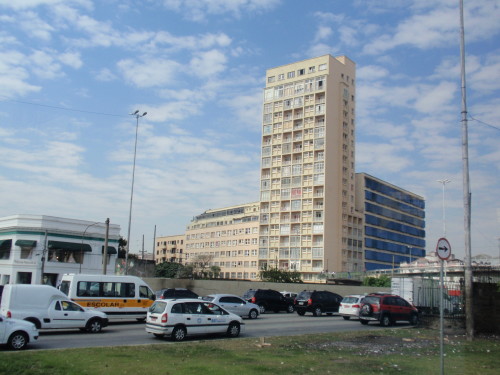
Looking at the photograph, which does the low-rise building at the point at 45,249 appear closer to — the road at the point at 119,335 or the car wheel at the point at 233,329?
the road at the point at 119,335

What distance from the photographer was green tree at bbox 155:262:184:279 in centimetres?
9374

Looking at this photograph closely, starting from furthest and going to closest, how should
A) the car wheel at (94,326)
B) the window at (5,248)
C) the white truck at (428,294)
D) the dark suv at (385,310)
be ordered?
the window at (5,248), the dark suv at (385,310), the white truck at (428,294), the car wheel at (94,326)

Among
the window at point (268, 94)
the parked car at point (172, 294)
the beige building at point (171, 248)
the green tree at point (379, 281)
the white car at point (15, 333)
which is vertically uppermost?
the window at point (268, 94)

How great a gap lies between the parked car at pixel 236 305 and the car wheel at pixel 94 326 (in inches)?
411

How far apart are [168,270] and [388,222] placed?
48.5 m

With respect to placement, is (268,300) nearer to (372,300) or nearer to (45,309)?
(372,300)

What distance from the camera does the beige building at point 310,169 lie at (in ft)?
302

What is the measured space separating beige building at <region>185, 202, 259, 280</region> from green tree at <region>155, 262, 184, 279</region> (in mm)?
15190

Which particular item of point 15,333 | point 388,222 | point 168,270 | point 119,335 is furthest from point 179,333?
point 388,222

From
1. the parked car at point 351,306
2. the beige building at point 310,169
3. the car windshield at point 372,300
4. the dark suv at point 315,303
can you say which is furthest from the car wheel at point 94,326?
the beige building at point 310,169

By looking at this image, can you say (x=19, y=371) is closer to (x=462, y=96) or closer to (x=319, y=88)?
(x=462, y=96)

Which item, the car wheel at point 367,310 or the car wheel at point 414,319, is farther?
the car wheel at point 414,319

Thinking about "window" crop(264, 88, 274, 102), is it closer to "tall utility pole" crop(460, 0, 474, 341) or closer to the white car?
"tall utility pole" crop(460, 0, 474, 341)

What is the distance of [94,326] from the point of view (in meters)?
21.2
